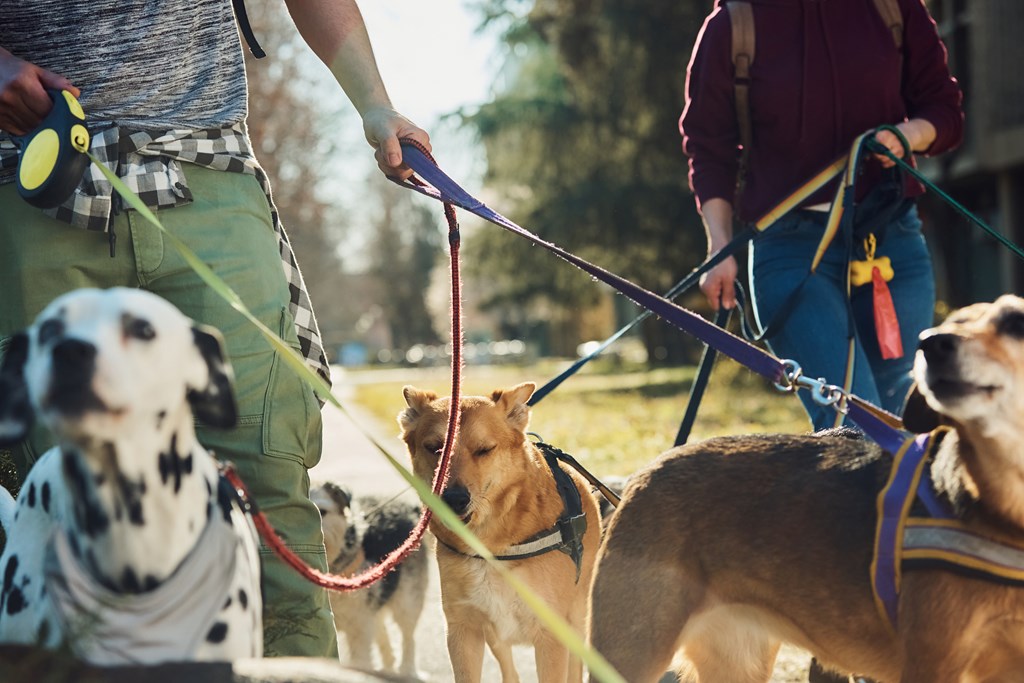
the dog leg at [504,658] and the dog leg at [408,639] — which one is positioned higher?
the dog leg at [504,658]

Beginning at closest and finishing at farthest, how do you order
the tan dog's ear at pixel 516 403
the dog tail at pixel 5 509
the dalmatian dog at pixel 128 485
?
the dalmatian dog at pixel 128 485, the dog tail at pixel 5 509, the tan dog's ear at pixel 516 403

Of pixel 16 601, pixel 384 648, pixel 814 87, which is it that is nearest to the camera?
pixel 16 601

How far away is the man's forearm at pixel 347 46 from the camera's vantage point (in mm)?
3680

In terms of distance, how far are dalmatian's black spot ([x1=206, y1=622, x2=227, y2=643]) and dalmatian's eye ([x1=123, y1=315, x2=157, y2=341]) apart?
580mm

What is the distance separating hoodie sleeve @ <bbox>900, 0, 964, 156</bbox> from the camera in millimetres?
4602

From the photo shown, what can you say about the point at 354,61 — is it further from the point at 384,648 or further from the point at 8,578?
the point at 384,648

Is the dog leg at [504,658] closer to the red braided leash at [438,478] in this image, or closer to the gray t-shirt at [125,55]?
the red braided leash at [438,478]

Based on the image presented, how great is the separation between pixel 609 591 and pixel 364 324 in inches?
4132

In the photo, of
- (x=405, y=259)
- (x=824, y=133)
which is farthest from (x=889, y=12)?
(x=405, y=259)

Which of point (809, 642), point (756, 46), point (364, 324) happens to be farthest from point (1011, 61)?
point (364, 324)

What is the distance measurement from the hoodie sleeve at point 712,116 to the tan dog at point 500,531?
1.35m

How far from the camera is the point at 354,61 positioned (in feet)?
12.1

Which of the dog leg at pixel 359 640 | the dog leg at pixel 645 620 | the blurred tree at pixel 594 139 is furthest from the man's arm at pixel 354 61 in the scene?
the blurred tree at pixel 594 139

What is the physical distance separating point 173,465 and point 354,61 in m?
1.94
